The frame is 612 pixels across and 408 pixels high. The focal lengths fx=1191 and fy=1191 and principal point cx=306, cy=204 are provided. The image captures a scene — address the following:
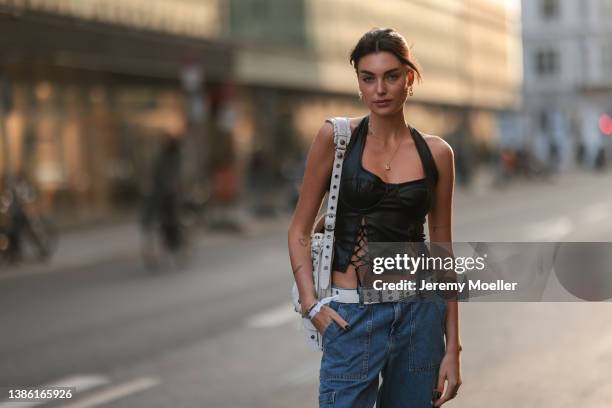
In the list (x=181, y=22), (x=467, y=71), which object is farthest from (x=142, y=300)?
(x=467, y=71)

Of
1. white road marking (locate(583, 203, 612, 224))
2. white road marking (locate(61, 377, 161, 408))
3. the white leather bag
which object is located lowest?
white road marking (locate(583, 203, 612, 224))

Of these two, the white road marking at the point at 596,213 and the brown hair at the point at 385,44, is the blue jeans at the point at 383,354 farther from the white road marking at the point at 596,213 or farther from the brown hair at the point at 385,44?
the white road marking at the point at 596,213

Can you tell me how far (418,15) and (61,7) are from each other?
32046mm

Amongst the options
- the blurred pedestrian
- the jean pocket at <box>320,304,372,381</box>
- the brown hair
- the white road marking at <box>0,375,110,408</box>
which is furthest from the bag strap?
the blurred pedestrian

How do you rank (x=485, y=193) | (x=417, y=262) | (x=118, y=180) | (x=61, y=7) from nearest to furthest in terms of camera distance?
(x=417, y=262)
(x=61, y=7)
(x=118, y=180)
(x=485, y=193)

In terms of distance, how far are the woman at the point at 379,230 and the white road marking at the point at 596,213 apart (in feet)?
61.8

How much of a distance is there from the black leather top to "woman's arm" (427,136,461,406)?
51mm

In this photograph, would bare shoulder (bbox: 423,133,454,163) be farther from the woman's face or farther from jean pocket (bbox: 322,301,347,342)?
jean pocket (bbox: 322,301,347,342)

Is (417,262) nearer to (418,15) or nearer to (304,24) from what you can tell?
(304,24)

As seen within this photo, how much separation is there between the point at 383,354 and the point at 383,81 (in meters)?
0.76

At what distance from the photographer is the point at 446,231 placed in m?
3.41

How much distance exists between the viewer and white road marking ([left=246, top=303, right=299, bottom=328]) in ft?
34.2

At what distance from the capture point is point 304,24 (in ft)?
144

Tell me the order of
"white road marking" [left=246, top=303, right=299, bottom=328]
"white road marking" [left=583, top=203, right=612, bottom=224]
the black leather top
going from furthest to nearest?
"white road marking" [left=583, top=203, right=612, bottom=224] → "white road marking" [left=246, top=303, right=299, bottom=328] → the black leather top
